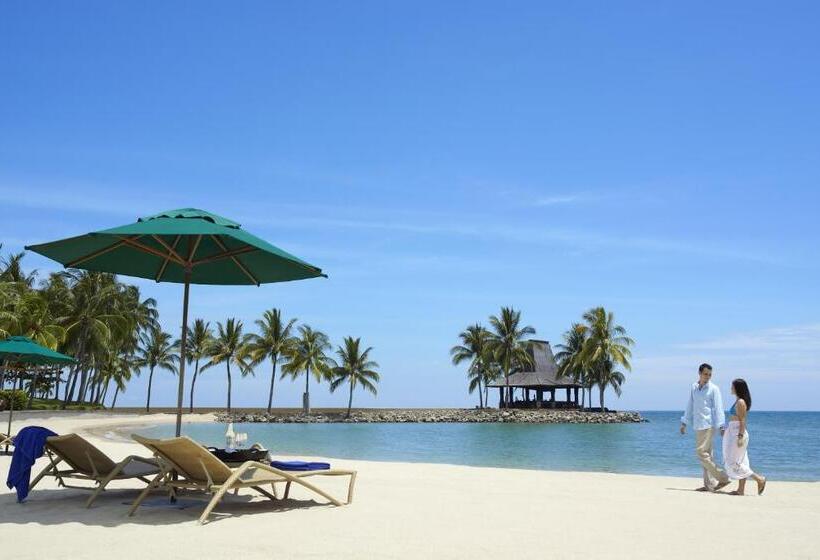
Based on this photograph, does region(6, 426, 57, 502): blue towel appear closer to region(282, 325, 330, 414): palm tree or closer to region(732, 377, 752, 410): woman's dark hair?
region(732, 377, 752, 410): woman's dark hair

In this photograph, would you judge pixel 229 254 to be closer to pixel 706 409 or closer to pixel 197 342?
pixel 706 409

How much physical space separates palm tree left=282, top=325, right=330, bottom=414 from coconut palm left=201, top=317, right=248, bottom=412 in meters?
3.68

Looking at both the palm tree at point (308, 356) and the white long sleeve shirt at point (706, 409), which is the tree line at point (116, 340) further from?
the white long sleeve shirt at point (706, 409)

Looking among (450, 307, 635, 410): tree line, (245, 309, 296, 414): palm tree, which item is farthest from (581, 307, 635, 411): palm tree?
(245, 309, 296, 414): palm tree

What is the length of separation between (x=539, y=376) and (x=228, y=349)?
21515 millimetres

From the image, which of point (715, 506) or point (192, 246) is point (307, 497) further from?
point (715, 506)

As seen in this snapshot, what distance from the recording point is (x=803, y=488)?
8789mm

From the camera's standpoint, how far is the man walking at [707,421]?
814cm

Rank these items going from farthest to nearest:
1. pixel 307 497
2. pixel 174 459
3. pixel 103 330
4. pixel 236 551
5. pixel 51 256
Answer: pixel 103 330, pixel 307 497, pixel 51 256, pixel 174 459, pixel 236 551

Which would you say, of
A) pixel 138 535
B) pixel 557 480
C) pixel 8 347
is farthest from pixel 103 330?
pixel 138 535

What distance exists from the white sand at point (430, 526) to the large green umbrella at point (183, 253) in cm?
121

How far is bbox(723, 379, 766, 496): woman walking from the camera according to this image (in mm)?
7845

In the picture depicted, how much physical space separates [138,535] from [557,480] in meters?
6.05

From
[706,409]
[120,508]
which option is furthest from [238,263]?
[706,409]
